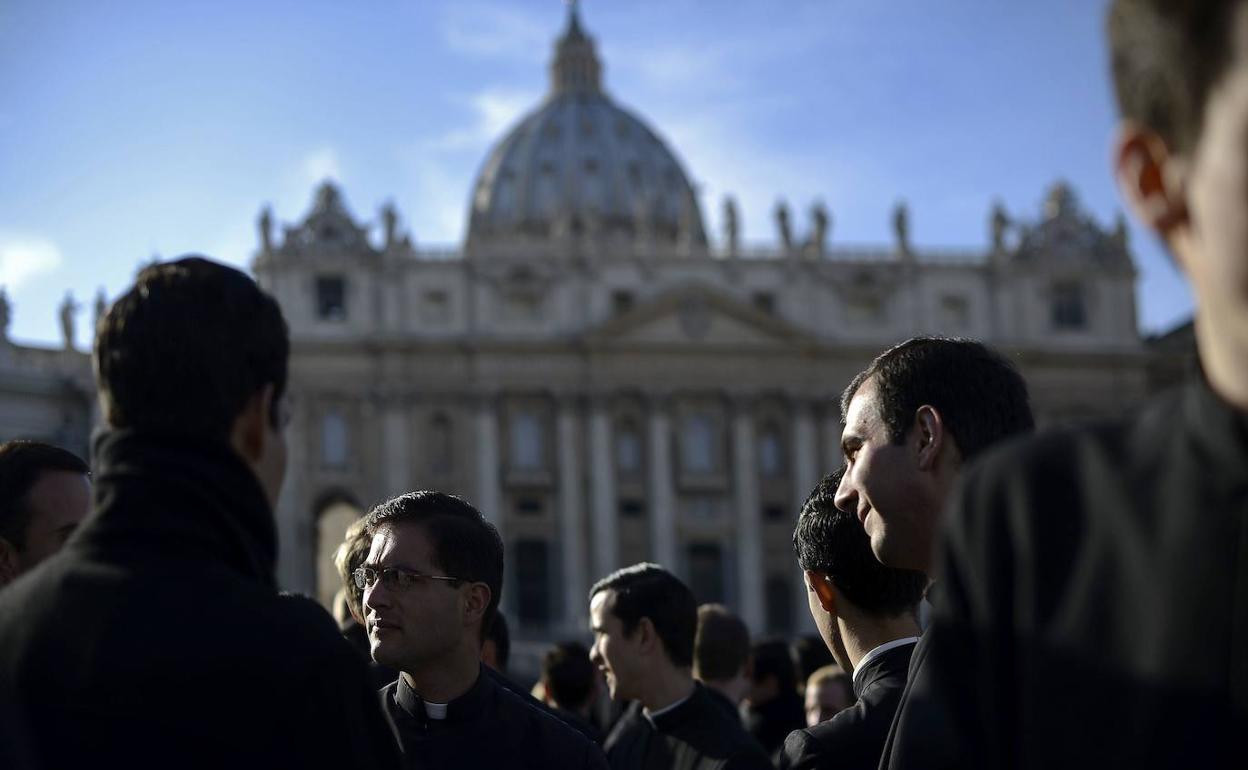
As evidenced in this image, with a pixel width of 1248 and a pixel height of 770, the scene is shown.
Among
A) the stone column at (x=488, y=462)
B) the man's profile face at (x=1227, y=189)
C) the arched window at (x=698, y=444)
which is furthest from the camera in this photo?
the arched window at (x=698, y=444)

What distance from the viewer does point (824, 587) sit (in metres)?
4.41

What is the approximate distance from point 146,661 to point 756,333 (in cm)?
4691

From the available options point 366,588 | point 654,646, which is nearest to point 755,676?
point 654,646

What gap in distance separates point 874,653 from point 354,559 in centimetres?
180

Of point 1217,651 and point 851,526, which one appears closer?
point 1217,651

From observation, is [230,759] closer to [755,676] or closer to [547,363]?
[755,676]

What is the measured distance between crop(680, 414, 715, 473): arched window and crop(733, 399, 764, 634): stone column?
2.45 feet

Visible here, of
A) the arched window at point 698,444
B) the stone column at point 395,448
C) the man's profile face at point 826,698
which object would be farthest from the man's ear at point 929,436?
the arched window at point 698,444

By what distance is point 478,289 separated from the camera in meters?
48.4

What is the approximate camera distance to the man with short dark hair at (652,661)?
5.89m

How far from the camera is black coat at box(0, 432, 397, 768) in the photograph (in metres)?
2.26

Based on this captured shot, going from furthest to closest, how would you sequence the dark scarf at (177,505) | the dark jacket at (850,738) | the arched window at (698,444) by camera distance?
1. the arched window at (698,444)
2. the dark jacket at (850,738)
3. the dark scarf at (177,505)

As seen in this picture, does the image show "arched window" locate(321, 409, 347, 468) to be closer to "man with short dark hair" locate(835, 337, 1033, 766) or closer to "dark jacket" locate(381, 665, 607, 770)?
"dark jacket" locate(381, 665, 607, 770)

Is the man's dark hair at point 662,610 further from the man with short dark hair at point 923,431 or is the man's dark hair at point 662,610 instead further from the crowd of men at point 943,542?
the man with short dark hair at point 923,431
